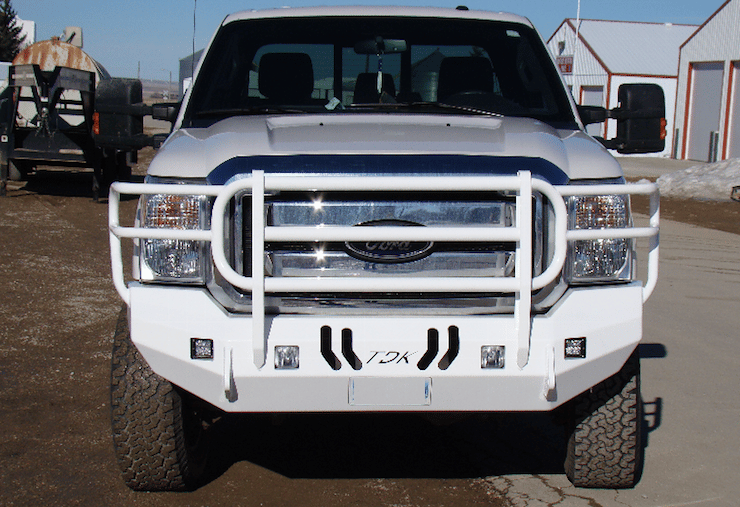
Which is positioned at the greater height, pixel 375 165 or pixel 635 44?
pixel 635 44

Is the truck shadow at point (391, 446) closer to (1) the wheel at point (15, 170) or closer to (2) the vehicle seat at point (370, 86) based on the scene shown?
(2) the vehicle seat at point (370, 86)

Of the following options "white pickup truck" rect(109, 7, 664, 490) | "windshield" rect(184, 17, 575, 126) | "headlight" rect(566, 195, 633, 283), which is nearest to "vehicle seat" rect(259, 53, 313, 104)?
"windshield" rect(184, 17, 575, 126)

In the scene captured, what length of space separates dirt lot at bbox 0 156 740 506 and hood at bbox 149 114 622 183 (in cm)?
136

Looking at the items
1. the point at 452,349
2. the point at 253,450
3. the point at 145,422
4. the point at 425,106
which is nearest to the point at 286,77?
the point at 425,106

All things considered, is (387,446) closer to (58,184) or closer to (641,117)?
(641,117)

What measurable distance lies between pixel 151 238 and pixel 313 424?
180 centimetres

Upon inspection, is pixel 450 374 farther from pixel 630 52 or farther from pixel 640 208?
pixel 630 52

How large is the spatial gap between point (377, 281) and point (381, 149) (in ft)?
1.60

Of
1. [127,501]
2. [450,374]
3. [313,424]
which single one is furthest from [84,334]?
[450,374]

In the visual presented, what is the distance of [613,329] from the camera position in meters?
3.04

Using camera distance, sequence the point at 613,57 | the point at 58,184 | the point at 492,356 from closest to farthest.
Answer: the point at 492,356
the point at 58,184
the point at 613,57

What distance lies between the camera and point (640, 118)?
13.8 ft

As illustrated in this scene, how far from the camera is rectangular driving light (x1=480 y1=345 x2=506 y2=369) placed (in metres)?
2.91

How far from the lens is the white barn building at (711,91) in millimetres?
27984
